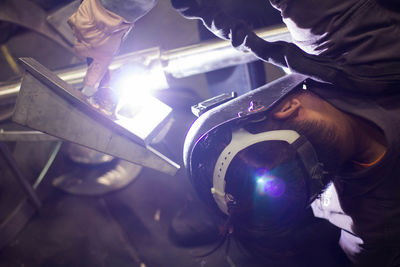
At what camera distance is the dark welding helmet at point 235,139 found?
1.23m

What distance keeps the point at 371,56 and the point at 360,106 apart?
224 mm

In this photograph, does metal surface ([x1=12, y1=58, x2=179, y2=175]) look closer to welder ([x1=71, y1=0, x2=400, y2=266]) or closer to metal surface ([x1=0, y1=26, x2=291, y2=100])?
welder ([x1=71, y1=0, x2=400, y2=266])

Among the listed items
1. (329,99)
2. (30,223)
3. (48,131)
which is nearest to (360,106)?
(329,99)

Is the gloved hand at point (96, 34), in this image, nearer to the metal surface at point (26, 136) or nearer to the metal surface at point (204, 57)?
the metal surface at point (204, 57)

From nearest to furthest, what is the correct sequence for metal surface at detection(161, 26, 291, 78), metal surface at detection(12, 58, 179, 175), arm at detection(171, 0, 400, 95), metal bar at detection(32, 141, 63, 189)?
arm at detection(171, 0, 400, 95) < metal surface at detection(12, 58, 179, 175) < metal surface at detection(161, 26, 291, 78) < metal bar at detection(32, 141, 63, 189)

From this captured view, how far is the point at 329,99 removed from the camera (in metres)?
1.26

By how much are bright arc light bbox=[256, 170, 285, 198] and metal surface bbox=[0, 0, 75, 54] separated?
2355mm

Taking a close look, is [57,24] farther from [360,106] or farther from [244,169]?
[360,106]

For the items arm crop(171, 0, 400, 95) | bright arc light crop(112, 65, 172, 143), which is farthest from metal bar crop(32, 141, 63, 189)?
arm crop(171, 0, 400, 95)

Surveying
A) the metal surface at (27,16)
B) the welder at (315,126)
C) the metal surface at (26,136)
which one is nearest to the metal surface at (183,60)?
the metal surface at (26,136)

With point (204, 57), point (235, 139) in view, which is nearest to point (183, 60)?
point (204, 57)

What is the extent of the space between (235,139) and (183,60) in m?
0.96

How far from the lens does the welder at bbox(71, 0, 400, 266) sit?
44.4 inches

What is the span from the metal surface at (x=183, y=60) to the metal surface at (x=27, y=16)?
703 mm
